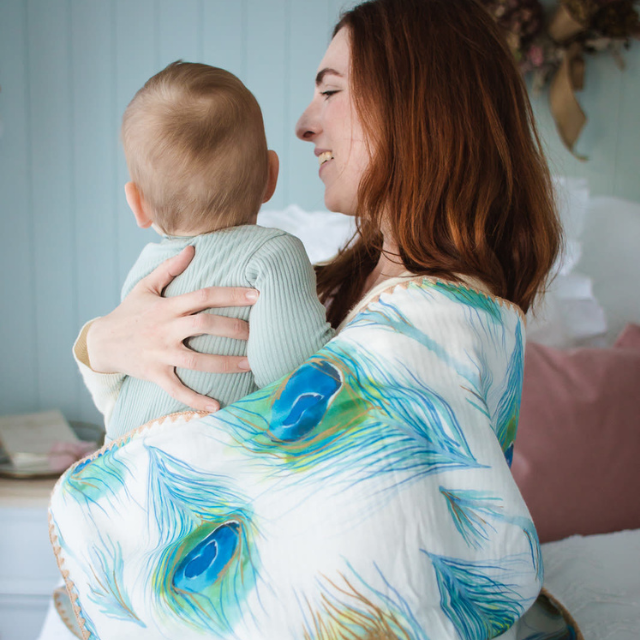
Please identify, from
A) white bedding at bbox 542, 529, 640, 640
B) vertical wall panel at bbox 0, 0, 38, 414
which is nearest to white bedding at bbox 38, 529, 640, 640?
white bedding at bbox 542, 529, 640, 640

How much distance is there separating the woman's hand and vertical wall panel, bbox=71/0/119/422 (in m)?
1.20

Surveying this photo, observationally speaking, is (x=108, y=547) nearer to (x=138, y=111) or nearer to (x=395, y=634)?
(x=395, y=634)

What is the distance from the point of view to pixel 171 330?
0.82 meters

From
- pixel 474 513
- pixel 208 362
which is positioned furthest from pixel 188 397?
pixel 474 513

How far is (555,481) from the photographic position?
1245 mm

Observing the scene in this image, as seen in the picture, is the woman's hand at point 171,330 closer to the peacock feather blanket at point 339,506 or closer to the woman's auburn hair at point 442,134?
the peacock feather blanket at point 339,506

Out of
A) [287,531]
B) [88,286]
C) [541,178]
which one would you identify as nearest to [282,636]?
[287,531]

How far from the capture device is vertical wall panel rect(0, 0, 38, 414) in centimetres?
194

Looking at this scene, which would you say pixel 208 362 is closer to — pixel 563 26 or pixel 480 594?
pixel 480 594

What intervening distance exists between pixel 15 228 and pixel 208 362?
1.54 meters

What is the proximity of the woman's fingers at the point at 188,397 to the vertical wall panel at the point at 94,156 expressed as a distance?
53.4 inches

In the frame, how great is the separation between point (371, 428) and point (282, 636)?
0.24m

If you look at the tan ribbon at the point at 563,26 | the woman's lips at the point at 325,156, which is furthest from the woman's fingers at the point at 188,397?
the tan ribbon at the point at 563,26

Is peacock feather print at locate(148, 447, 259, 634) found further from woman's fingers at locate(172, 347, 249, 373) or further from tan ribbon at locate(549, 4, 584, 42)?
tan ribbon at locate(549, 4, 584, 42)
